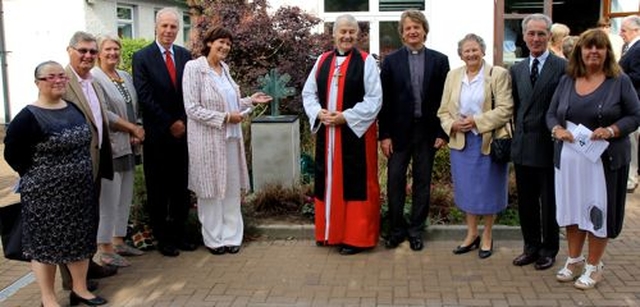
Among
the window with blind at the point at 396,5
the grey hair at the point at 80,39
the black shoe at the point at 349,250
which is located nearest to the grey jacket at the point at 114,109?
the grey hair at the point at 80,39

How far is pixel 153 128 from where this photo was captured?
5555 millimetres

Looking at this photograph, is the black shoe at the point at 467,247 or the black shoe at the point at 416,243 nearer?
the black shoe at the point at 467,247

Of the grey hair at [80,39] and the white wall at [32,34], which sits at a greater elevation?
the white wall at [32,34]

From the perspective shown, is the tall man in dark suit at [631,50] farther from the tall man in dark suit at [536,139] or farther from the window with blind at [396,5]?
the window with blind at [396,5]

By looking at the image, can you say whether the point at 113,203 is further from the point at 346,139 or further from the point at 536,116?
the point at 536,116

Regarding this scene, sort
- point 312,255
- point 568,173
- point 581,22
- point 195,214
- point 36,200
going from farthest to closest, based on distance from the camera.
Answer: point 581,22, point 195,214, point 312,255, point 568,173, point 36,200

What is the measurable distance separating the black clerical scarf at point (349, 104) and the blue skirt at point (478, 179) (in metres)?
0.79

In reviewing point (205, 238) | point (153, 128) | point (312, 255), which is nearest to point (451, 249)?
point (312, 255)

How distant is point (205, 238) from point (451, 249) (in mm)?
2168

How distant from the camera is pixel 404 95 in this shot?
18.3 ft

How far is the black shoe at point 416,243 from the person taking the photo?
19.2ft

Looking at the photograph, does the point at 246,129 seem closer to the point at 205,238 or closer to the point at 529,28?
the point at 205,238

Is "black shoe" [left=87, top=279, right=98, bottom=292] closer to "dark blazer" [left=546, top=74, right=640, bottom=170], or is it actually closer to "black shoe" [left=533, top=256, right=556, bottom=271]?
"black shoe" [left=533, top=256, right=556, bottom=271]

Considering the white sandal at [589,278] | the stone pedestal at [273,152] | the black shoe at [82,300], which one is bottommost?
the black shoe at [82,300]
